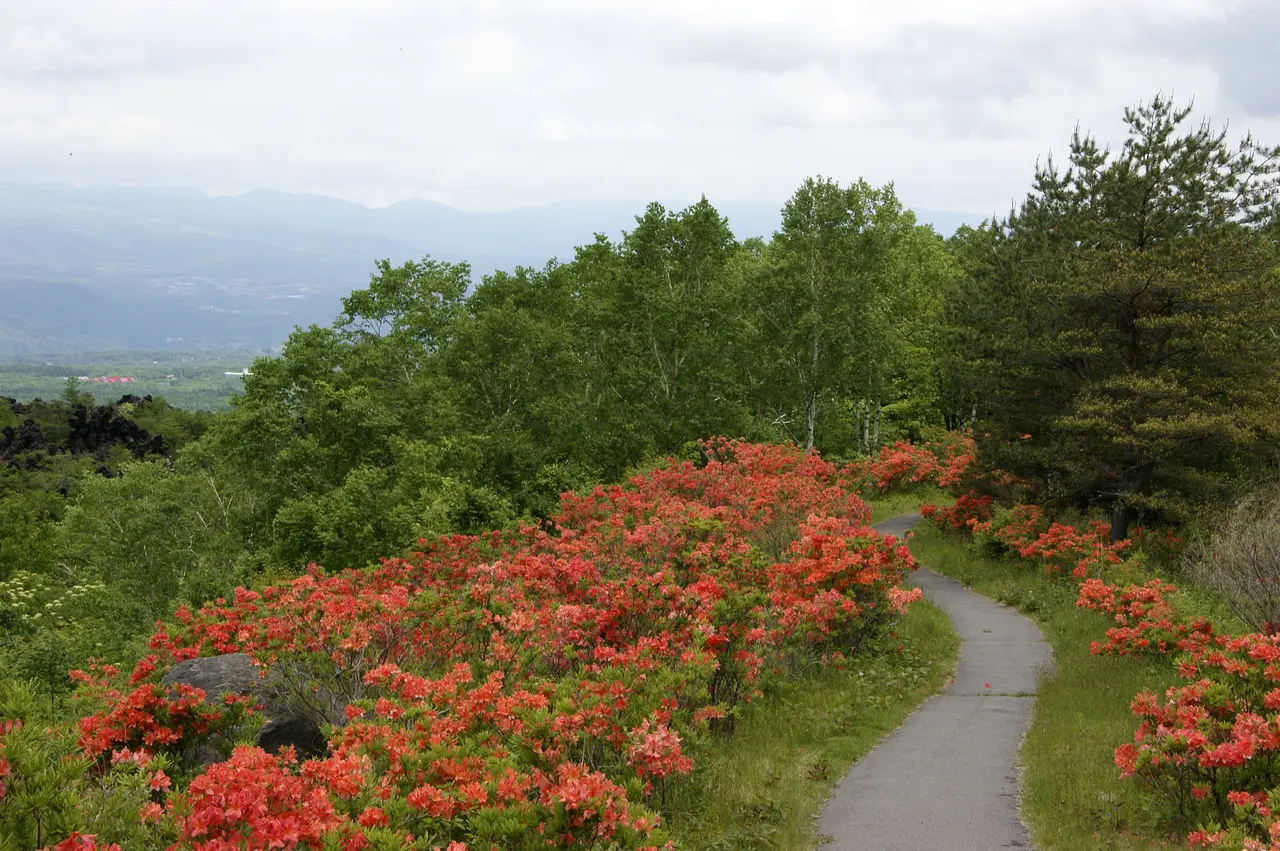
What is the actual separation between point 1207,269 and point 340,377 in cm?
2368

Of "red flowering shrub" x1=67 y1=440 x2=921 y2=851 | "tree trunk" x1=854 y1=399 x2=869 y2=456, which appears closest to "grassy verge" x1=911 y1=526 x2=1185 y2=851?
"red flowering shrub" x1=67 y1=440 x2=921 y2=851

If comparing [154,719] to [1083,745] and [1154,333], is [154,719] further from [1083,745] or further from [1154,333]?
[1154,333]

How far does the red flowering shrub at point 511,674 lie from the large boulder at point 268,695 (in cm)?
18

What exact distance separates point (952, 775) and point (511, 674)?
496 centimetres

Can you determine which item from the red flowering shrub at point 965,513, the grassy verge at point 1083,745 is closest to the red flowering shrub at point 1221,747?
the grassy verge at point 1083,745

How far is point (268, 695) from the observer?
9375 millimetres

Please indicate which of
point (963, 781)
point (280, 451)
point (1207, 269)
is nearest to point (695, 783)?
point (963, 781)

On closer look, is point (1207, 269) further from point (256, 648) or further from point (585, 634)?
point (256, 648)

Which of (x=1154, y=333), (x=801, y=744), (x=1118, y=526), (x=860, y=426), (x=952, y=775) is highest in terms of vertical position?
(x=1154, y=333)

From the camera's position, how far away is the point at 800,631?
42.2ft

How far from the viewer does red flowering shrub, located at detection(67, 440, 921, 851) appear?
18.5 feet

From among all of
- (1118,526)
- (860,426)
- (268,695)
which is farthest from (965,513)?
(860,426)

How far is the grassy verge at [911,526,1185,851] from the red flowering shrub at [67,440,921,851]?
9.98 ft

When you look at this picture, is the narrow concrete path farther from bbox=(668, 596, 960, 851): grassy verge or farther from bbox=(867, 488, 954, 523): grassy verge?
bbox=(867, 488, 954, 523): grassy verge
